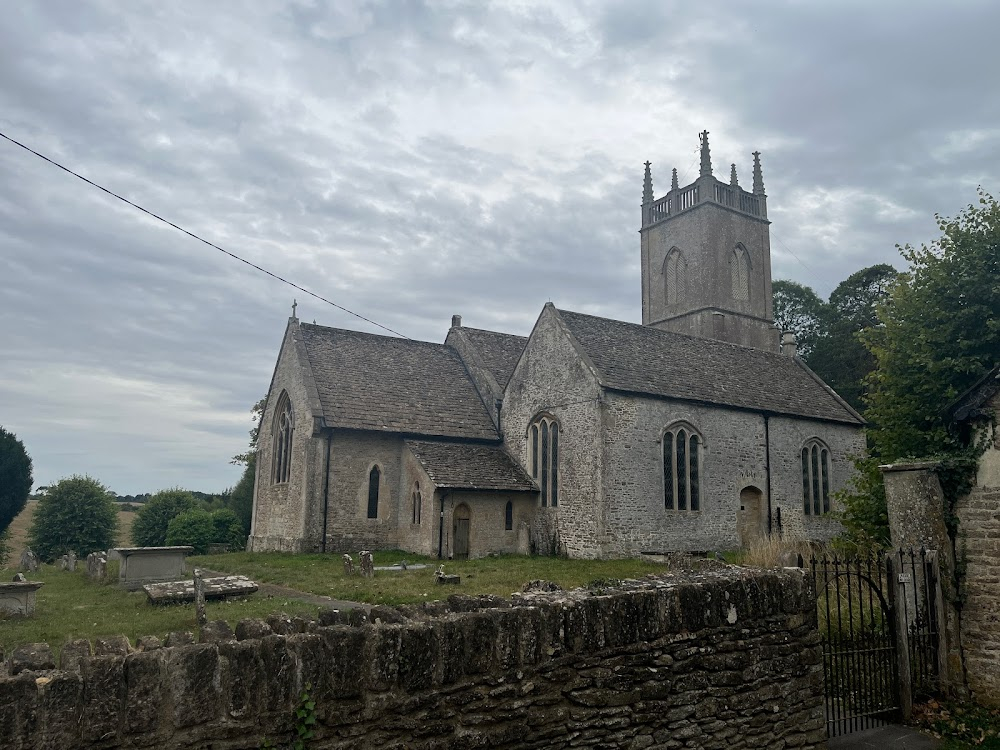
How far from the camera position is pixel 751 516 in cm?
2859

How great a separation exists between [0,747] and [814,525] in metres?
31.2

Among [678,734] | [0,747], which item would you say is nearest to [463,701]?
[678,734]

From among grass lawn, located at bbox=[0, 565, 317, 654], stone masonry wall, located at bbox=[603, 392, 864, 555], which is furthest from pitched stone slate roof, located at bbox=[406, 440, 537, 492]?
grass lawn, located at bbox=[0, 565, 317, 654]

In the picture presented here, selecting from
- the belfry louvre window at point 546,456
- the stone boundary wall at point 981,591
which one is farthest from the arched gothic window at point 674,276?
the stone boundary wall at point 981,591

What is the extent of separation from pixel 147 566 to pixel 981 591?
714 inches

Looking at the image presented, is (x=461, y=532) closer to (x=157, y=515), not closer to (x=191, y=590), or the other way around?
(x=191, y=590)

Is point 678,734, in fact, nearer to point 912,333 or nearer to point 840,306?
point 912,333

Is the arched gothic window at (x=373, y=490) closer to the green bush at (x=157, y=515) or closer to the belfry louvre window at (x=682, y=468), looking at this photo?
the belfry louvre window at (x=682, y=468)

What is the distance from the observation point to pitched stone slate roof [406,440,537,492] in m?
26.3

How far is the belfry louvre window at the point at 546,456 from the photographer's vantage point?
89.9 feet

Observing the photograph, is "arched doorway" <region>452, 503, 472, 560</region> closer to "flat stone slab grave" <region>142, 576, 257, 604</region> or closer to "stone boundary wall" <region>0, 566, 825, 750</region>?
"flat stone slab grave" <region>142, 576, 257, 604</region>

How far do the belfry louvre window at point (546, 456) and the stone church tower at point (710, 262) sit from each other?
60.2 feet

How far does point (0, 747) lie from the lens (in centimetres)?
373

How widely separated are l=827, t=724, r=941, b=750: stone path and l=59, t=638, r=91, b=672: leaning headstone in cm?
769
